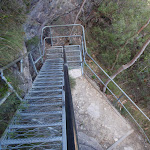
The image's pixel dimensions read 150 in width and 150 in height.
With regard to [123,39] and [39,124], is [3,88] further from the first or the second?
[123,39]

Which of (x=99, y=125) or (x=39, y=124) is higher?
(x=39, y=124)

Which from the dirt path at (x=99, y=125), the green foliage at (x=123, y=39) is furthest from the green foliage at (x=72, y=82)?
the green foliage at (x=123, y=39)

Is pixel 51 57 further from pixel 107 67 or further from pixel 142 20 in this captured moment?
pixel 142 20

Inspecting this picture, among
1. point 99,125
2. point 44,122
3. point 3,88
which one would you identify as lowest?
point 99,125

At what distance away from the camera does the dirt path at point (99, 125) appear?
3.20 metres

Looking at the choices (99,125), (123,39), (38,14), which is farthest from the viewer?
(123,39)

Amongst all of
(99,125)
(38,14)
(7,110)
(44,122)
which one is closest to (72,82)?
(99,125)

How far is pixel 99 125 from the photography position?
357cm

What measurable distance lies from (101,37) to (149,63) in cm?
319

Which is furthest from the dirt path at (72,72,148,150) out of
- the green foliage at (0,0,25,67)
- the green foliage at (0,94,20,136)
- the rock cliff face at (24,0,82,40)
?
the rock cliff face at (24,0,82,40)

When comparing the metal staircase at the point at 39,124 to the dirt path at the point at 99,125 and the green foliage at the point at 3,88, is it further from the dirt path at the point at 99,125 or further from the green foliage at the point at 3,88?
the dirt path at the point at 99,125

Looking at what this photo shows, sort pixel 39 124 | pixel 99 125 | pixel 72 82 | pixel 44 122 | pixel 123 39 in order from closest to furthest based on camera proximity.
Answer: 1. pixel 39 124
2. pixel 44 122
3. pixel 99 125
4. pixel 72 82
5. pixel 123 39

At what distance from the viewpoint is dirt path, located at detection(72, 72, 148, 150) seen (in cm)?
320

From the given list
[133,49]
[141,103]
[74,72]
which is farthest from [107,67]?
[74,72]
